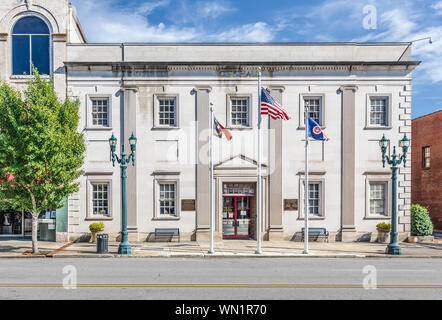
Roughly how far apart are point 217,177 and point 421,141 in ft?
57.8

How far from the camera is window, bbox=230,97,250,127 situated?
18.8 metres

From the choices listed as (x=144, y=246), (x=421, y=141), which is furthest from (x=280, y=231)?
(x=421, y=141)

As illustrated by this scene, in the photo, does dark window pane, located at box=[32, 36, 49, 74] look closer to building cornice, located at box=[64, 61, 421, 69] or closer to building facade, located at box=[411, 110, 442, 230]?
building cornice, located at box=[64, 61, 421, 69]

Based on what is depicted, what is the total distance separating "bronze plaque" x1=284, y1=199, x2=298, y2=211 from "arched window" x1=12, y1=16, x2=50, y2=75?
626 inches

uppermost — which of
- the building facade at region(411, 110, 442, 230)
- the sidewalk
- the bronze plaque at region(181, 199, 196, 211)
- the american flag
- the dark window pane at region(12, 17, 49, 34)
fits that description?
the dark window pane at region(12, 17, 49, 34)

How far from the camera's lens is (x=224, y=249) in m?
16.2

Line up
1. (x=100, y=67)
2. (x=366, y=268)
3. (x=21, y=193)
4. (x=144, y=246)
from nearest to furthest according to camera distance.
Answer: (x=366, y=268), (x=21, y=193), (x=144, y=246), (x=100, y=67)

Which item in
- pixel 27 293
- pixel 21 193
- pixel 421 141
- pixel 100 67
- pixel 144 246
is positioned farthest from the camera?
pixel 421 141

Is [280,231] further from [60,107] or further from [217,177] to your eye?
[60,107]

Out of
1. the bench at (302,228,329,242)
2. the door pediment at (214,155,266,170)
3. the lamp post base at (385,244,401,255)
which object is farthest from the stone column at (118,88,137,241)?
the lamp post base at (385,244,401,255)

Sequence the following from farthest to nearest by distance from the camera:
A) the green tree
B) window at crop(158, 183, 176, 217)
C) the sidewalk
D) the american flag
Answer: window at crop(158, 183, 176, 217) → the sidewalk → the american flag → the green tree

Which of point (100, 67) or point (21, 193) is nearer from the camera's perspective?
point (21, 193)

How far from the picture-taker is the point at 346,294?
9375mm

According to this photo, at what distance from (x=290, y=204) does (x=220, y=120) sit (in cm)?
635
